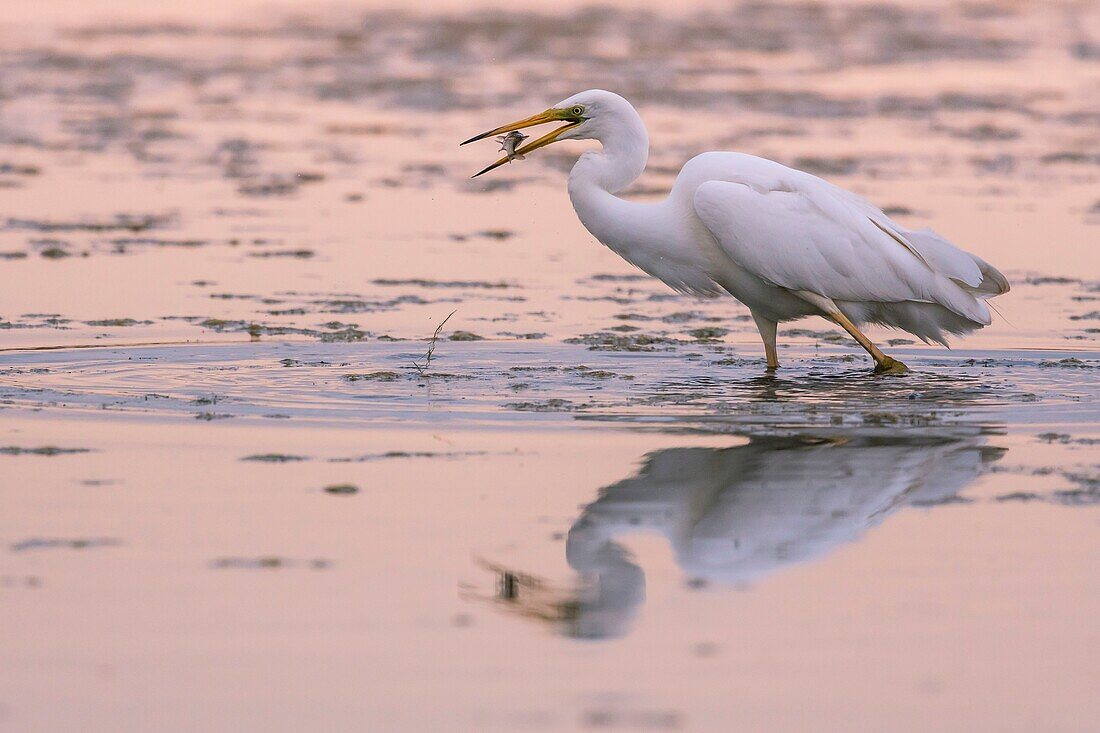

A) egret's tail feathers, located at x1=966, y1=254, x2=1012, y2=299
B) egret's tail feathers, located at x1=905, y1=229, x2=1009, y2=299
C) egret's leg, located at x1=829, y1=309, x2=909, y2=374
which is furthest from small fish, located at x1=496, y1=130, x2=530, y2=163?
A: egret's tail feathers, located at x1=966, y1=254, x2=1012, y2=299

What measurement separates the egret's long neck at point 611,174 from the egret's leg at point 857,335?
974mm

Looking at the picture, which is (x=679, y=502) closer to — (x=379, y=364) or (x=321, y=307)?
(x=379, y=364)

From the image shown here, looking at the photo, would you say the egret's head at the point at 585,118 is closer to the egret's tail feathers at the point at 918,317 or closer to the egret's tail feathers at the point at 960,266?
the egret's tail feathers at the point at 918,317

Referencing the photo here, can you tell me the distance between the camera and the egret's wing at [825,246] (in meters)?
9.38

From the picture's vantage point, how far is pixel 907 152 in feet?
57.5

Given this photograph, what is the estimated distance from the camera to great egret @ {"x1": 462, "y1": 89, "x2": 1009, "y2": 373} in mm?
9430

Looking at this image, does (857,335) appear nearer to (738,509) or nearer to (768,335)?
(768,335)

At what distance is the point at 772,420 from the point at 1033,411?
1198 millimetres

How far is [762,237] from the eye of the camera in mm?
9375

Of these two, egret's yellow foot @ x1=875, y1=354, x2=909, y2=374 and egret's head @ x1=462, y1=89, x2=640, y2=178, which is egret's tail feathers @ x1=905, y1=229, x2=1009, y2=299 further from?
egret's head @ x1=462, y1=89, x2=640, y2=178

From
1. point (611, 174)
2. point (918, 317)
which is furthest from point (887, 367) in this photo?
Answer: point (611, 174)

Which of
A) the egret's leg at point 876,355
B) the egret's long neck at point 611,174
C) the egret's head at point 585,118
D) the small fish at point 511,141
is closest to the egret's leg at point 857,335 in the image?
the egret's leg at point 876,355

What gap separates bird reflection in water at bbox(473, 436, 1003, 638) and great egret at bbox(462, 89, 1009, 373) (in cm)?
184

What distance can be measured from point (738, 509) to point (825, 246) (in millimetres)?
3302
